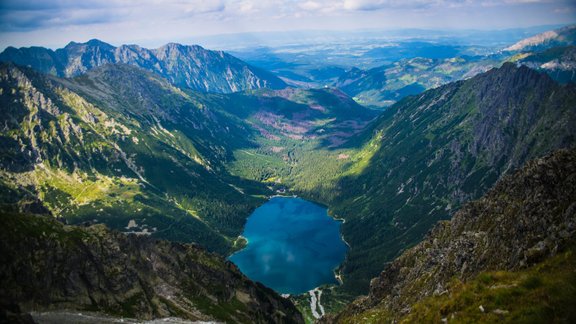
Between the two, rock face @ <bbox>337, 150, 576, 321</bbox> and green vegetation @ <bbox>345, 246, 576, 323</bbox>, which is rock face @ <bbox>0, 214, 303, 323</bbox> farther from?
green vegetation @ <bbox>345, 246, 576, 323</bbox>

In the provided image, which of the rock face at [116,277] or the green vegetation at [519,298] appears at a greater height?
the green vegetation at [519,298]

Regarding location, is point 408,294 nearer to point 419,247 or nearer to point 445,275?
point 445,275

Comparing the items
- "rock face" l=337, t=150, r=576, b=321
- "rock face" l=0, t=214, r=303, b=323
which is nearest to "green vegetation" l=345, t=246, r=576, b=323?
"rock face" l=337, t=150, r=576, b=321

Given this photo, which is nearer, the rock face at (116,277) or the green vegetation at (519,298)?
the green vegetation at (519,298)

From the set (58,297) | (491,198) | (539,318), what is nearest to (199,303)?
(58,297)

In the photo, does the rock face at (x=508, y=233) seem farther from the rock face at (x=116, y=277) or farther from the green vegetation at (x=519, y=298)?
the rock face at (x=116, y=277)

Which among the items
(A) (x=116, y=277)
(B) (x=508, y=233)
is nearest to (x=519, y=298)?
(B) (x=508, y=233)

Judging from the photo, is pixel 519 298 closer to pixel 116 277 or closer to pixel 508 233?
pixel 508 233

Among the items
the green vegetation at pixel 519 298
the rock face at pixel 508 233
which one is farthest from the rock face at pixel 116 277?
the green vegetation at pixel 519 298
